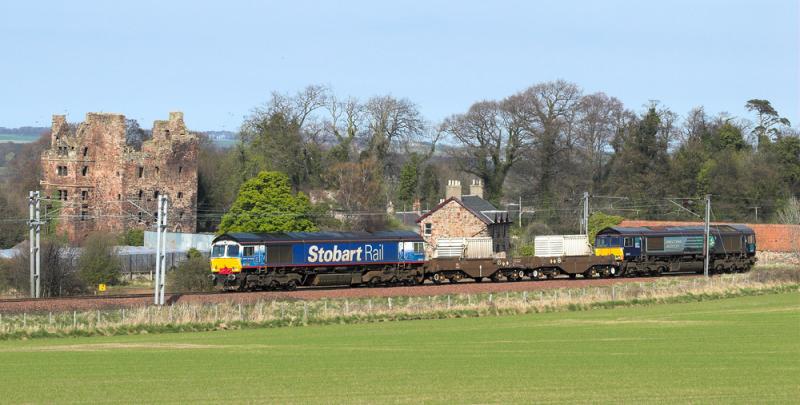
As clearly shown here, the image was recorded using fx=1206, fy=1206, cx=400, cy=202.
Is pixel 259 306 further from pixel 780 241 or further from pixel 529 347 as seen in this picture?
pixel 780 241

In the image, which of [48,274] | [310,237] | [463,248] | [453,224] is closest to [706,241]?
[463,248]

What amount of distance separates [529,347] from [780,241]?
60.5 metres

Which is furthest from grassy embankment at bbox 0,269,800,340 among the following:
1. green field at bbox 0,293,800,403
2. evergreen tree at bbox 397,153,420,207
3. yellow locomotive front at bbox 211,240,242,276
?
evergreen tree at bbox 397,153,420,207

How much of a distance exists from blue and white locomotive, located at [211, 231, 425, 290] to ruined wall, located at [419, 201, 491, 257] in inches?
788

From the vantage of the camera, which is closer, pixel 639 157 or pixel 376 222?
pixel 376 222

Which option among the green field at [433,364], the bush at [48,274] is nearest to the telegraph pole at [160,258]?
the green field at [433,364]

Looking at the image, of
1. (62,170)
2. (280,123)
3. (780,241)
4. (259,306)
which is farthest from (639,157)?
(259,306)

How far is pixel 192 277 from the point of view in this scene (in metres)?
64.9

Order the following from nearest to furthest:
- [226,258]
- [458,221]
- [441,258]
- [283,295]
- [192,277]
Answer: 1. [283,295]
2. [226,258]
3. [192,277]
4. [441,258]
5. [458,221]

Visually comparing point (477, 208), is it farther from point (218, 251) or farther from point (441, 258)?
point (218, 251)

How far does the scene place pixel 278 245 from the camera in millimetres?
59031

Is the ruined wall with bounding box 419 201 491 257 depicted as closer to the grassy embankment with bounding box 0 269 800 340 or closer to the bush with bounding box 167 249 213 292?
the bush with bounding box 167 249 213 292

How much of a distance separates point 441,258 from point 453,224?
18870 millimetres

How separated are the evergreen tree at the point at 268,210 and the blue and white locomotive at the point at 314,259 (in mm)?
22801
